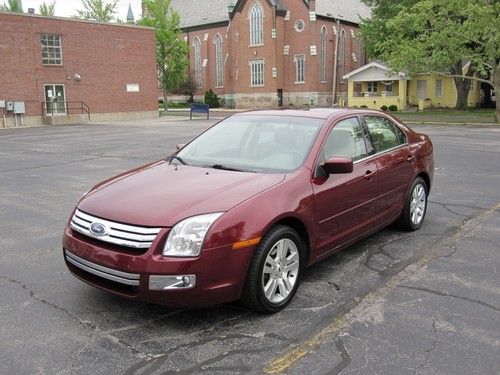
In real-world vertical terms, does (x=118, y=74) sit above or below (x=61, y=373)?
above

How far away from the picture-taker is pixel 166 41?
50312 millimetres

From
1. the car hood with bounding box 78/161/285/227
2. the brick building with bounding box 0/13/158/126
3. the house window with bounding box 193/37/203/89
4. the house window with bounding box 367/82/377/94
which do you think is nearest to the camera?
the car hood with bounding box 78/161/285/227

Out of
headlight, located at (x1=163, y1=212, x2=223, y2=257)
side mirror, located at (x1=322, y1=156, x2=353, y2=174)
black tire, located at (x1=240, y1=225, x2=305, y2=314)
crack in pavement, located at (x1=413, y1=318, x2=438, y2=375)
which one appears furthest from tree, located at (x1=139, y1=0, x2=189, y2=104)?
crack in pavement, located at (x1=413, y1=318, x2=438, y2=375)

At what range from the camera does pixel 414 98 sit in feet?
158

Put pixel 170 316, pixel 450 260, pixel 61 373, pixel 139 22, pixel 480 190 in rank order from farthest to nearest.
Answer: pixel 139 22, pixel 480 190, pixel 450 260, pixel 170 316, pixel 61 373

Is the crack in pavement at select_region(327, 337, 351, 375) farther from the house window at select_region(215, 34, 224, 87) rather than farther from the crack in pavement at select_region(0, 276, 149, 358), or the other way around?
the house window at select_region(215, 34, 224, 87)

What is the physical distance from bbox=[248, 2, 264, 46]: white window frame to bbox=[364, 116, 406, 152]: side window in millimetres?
52240

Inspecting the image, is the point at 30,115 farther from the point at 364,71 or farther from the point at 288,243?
the point at 288,243

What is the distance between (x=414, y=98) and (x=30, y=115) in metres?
32.7

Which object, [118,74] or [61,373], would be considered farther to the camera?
[118,74]

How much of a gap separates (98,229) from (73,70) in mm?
34813

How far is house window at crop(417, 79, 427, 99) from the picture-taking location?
156 ft

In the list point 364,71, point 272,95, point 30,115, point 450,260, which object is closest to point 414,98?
point 364,71

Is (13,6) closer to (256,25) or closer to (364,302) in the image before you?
(256,25)
